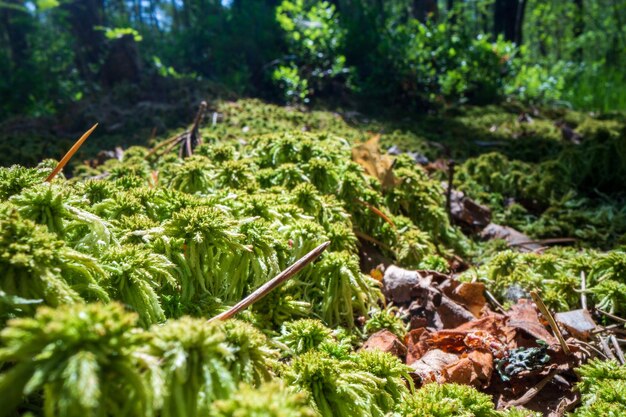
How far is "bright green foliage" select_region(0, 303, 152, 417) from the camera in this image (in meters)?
0.89

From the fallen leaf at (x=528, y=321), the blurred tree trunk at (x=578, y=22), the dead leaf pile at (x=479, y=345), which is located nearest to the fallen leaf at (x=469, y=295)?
the dead leaf pile at (x=479, y=345)

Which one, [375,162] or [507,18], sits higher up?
[507,18]

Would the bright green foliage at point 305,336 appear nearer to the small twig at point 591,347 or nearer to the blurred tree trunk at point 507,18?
the small twig at point 591,347

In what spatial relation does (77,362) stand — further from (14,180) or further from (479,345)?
(479,345)

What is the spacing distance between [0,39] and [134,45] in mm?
6642

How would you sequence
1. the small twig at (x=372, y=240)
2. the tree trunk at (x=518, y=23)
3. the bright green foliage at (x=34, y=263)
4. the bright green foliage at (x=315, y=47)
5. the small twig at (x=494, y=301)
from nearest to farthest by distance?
the bright green foliage at (x=34, y=263), the small twig at (x=494, y=301), the small twig at (x=372, y=240), the bright green foliage at (x=315, y=47), the tree trunk at (x=518, y=23)

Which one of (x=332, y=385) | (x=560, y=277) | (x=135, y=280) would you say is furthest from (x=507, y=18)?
(x=135, y=280)

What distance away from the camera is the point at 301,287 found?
2.34 m

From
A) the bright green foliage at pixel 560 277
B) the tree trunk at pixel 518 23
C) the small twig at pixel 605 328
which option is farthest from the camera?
the tree trunk at pixel 518 23

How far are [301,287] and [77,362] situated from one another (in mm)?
1483

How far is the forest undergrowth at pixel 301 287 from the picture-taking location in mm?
1039

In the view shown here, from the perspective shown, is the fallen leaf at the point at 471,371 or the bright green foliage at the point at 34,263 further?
the fallen leaf at the point at 471,371

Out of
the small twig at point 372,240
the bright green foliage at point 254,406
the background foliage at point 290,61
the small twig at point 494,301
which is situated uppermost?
the background foliage at point 290,61

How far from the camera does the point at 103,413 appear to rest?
0.99 metres
